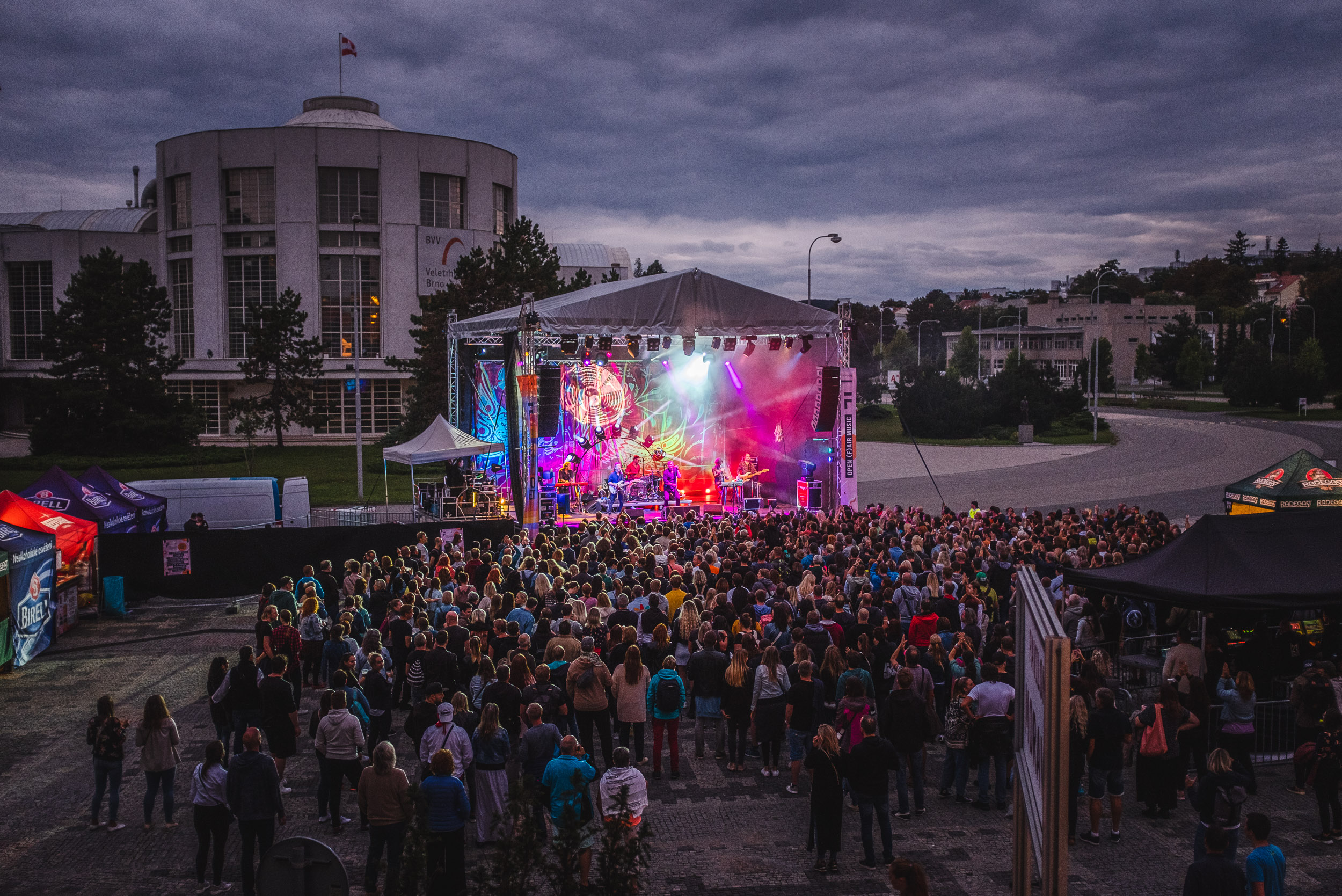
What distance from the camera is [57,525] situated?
1625 cm

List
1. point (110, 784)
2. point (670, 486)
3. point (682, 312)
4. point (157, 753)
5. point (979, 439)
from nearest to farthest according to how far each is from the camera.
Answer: point (157, 753)
point (110, 784)
point (682, 312)
point (670, 486)
point (979, 439)

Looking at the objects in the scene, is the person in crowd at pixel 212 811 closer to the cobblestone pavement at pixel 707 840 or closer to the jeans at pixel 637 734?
the cobblestone pavement at pixel 707 840

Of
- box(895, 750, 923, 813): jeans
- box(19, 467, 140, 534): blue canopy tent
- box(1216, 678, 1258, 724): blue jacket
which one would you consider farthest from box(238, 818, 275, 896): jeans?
box(19, 467, 140, 534): blue canopy tent

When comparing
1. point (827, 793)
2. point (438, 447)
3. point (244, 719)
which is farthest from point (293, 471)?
point (827, 793)

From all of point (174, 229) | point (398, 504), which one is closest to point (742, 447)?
point (398, 504)

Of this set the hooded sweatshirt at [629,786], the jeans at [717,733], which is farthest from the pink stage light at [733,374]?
the hooded sweatshirt at [629,786]

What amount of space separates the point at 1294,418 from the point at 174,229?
7008 cm

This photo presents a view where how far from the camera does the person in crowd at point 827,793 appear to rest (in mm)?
7473

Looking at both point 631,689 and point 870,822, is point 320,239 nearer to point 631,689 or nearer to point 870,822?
point 631,689

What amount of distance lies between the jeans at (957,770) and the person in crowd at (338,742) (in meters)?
5.22

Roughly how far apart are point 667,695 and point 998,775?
3041 millimetres

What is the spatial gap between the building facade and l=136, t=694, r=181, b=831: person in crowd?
157 feet

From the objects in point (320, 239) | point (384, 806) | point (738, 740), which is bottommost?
point (738, 740)

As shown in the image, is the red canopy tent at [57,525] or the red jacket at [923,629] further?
the red canopy tent at [57,525]
